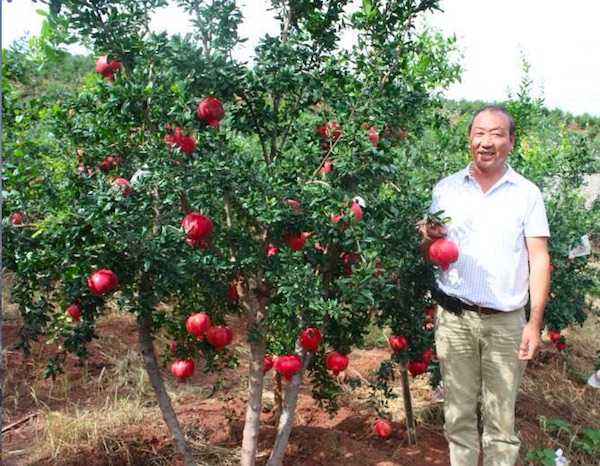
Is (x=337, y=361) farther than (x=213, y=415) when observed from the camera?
No

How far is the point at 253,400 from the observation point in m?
2.91

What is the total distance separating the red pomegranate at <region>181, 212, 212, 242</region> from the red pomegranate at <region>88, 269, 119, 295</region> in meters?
0.32

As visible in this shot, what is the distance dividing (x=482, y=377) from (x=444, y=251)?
0.72 m

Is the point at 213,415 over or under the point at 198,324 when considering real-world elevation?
under

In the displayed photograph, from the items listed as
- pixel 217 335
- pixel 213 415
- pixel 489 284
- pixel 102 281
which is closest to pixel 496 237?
pixel 489 284

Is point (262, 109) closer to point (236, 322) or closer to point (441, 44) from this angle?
point (441, 44)

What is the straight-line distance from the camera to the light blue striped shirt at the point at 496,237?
2.70m

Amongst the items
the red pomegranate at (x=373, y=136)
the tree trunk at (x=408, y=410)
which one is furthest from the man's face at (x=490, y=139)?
the tree trunk at (x=408, y=410)

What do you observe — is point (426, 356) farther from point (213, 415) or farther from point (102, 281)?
point (102, 281)

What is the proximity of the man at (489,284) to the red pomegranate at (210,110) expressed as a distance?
976 millimetres

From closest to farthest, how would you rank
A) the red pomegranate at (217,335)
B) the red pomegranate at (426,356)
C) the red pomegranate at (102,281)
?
the red pomegranate at (102,281)
the red pomegranate at (217,335)
the red pomegranate at (426,356)

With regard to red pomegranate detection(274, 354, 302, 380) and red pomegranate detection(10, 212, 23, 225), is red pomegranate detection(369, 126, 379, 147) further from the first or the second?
red pomegranate detection(10, 212, 23, 225)

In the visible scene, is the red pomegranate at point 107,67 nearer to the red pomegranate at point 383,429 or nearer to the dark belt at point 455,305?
the dark belt at point 455,305

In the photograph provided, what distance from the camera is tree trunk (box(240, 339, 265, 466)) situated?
289cm
